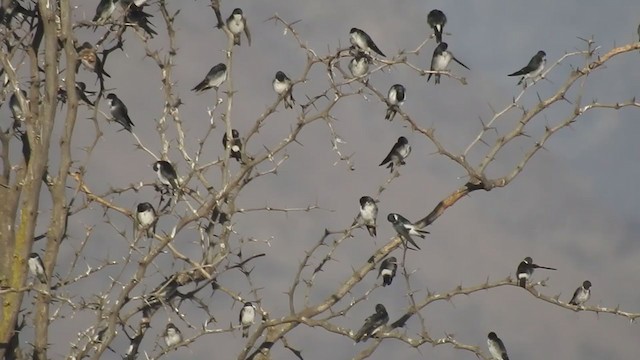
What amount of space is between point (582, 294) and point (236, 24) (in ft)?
29.7

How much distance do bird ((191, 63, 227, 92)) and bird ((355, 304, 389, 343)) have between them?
306 cm

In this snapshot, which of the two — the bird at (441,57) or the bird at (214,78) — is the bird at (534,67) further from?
the bird at (214,78)

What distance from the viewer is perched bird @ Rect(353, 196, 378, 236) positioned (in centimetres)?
1204

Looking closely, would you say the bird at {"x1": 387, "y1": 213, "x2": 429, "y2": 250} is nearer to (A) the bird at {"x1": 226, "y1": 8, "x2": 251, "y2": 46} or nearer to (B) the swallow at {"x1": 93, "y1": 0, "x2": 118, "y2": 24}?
(A) the bird at {"x1": 226, "y1": 8, "x2": 251, "y2": 46}

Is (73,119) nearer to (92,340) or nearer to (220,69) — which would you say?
(92,340)

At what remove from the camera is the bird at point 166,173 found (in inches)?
437

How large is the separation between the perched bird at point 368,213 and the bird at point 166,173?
1827 mm

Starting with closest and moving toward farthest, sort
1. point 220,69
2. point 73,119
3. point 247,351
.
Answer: point 73,119
point 247,351
point 220,69

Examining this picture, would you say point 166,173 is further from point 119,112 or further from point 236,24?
point 119,112

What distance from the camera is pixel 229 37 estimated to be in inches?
476

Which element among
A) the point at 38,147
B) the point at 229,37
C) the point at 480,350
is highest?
the point at 229,37

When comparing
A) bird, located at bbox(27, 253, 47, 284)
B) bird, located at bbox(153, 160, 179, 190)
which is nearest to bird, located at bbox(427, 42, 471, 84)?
bird, located at bbox(153, 160, 179, 190)

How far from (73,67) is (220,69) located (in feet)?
9.19

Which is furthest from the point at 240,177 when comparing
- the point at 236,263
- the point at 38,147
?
the point at 38,147
